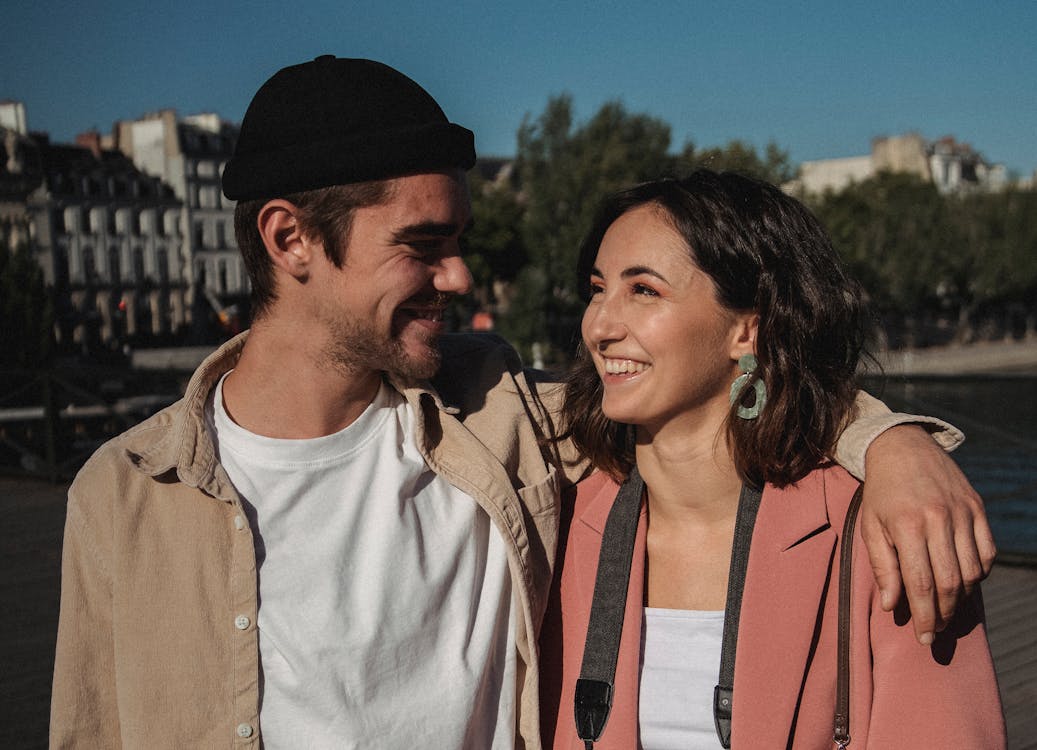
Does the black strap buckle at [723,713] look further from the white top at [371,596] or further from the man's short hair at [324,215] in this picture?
the man's short hair at [324,215]

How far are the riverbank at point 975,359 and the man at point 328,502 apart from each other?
36318 millimetres

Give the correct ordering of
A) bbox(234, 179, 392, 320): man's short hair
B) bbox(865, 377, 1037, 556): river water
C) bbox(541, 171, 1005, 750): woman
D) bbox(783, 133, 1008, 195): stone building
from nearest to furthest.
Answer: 1. bbox(541, 171, 1005, 750): woman
2. bbox(234, 179, 392, 320): man's short hair
3. bbox(865, 377, 1037, 556): river water
4. bbox(783, 133, 1008, 195): stone building

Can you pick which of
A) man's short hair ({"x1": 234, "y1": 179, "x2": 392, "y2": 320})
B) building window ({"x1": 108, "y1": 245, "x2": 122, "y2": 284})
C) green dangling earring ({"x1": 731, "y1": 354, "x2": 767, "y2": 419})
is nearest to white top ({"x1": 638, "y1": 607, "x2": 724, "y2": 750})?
green dangling earring ({"x1": 731, "y1": 354, "x2": 767, "y2": 419})

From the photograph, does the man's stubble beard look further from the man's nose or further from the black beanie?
the black beanie

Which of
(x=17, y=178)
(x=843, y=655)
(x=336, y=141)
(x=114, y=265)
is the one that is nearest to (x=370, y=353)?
(x=336, y=141)

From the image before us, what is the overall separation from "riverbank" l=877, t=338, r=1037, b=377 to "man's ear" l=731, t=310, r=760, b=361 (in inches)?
1420

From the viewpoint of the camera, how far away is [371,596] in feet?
6.20

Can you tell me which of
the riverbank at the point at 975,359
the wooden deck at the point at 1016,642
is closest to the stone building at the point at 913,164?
the riverbank at the point at 975,359

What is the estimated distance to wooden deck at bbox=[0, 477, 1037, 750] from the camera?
399 centimetres

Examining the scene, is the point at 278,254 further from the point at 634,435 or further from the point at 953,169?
the point at 953,169

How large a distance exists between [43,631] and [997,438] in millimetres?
17372

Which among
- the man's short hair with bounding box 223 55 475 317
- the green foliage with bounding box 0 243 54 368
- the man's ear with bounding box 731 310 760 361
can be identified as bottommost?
the green foliage with bounding box 0 243 54 368

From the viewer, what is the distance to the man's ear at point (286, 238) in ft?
6.84

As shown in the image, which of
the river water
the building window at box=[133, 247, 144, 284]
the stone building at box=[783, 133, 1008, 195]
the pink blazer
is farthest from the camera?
the stone building at box=[783, 133, 1008, 195]
